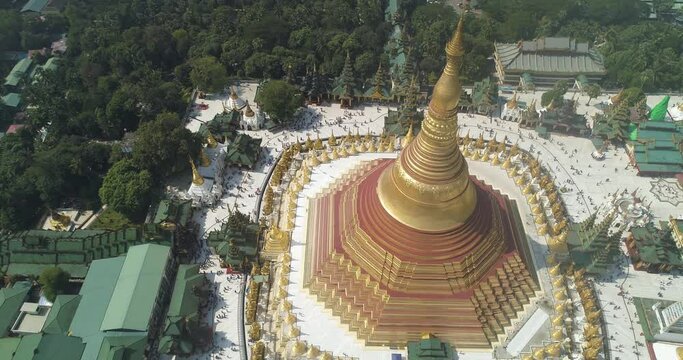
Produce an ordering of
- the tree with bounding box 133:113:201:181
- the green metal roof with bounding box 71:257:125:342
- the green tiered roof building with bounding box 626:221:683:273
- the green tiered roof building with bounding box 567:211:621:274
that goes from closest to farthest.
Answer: the green metal roof with bounding box 71:257:125:342, the green tiered roof building with bounding box 567:211:621:274, the green tiered roof building with bounding box 626:221:683:273, the tree with bounding box 133:113:201:181

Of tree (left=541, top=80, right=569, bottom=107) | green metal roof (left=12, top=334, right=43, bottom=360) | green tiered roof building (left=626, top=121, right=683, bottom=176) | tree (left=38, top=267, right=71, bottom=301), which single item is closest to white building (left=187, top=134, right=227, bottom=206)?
tree (left=38, top=267, right=71, bottom=301)

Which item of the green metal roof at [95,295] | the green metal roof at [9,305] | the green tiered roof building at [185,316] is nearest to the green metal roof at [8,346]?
the green metal roof at [9,305]

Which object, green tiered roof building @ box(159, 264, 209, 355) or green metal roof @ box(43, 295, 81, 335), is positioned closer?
green tiered roof building @ box(159, 264, 209, 355)

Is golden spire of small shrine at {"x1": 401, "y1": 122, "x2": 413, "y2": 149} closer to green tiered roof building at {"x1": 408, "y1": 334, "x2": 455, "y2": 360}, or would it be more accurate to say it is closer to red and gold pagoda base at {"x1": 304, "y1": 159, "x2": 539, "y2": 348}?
red and gold pagoda base at {"x1": 304, "y1": 159, "x2": 539, "y2": 348}

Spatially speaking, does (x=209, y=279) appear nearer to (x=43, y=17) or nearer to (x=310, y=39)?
(x=310, y=39)

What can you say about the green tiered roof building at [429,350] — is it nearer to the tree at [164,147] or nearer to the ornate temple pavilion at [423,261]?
the ornate temple pavilion at [423,261]

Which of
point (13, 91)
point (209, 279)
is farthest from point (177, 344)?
point (13, 91)
